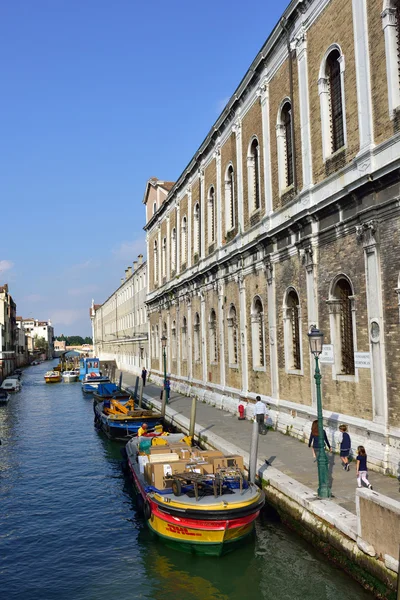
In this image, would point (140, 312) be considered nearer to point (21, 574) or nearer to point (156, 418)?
point (156, 418)

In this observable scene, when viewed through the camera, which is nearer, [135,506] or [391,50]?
[391,50]

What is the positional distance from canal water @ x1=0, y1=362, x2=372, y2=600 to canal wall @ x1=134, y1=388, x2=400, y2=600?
0.89ft

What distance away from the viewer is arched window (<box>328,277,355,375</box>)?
47.8 ft

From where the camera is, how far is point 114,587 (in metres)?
9.77

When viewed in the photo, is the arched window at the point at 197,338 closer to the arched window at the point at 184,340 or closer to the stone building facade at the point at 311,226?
the stone building facade at the point at 311,226

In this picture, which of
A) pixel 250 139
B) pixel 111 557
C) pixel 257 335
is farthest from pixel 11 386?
pixel 111 557

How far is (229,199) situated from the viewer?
25453 millimetres

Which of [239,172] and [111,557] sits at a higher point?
[239,172]

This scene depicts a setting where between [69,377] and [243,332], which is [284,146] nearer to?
[243,332]

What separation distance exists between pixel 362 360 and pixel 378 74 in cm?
661

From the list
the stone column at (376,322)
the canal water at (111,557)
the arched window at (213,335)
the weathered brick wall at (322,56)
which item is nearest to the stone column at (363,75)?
the weathered brick wall at (322,56)

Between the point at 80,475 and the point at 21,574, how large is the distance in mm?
7610

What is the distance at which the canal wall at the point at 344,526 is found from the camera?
26.0 ft

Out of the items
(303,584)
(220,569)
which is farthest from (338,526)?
(220,569)
